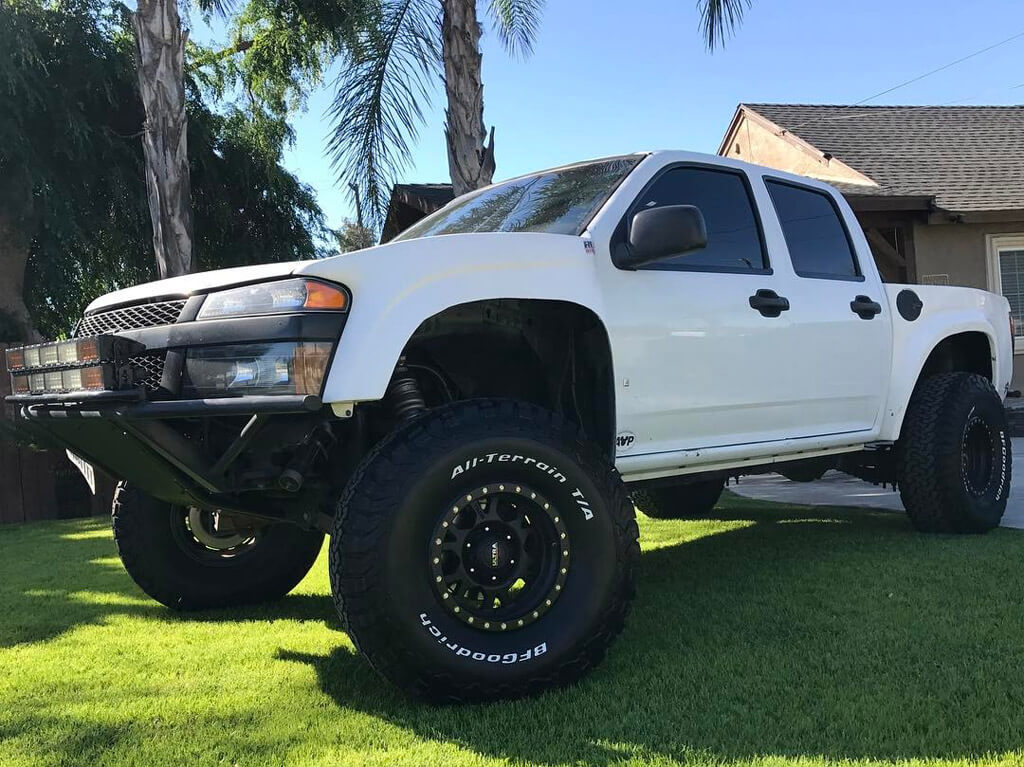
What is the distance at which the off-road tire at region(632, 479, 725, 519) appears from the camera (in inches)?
262

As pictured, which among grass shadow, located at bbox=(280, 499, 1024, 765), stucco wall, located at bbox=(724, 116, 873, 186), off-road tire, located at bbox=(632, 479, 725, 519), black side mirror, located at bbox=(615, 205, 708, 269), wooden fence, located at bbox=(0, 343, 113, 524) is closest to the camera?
grass shadow, located at bbox=(280, 499, 1024, 765)

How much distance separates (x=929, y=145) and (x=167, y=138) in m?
13.0

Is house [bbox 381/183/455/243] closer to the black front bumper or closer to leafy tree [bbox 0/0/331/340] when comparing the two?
leafy tree [bbox 0/0/331/340]

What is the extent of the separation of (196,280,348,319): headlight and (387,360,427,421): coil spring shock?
51 cm

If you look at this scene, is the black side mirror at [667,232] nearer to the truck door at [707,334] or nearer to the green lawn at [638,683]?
the truck door at [707,334]

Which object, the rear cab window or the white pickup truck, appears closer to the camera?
the white pickup truck

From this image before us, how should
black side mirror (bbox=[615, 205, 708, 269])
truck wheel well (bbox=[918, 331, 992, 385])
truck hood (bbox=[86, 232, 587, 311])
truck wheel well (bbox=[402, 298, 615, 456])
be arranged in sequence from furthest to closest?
truck wheel well (bbox=[918, 331, 992, 385]) < truck wheel well (bbox=[402, 298, 615, 456]) < black side mirror (bbox=[615, 205, 708, 269]) < truck hood (bbox=[86, 232, 587, 311])

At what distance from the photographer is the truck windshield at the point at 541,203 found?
12.4 ft

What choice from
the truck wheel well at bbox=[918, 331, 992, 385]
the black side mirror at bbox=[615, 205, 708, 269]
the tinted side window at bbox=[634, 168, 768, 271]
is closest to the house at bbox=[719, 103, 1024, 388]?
the truck wheel well at bbox=[918, 331, 992, 385]

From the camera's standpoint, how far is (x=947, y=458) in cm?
506

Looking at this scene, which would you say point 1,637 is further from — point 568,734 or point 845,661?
point 845,661

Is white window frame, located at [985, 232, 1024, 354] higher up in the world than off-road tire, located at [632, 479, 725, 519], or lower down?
higher up

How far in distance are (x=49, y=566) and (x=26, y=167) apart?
7186 millimetres

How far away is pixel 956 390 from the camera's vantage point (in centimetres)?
524
